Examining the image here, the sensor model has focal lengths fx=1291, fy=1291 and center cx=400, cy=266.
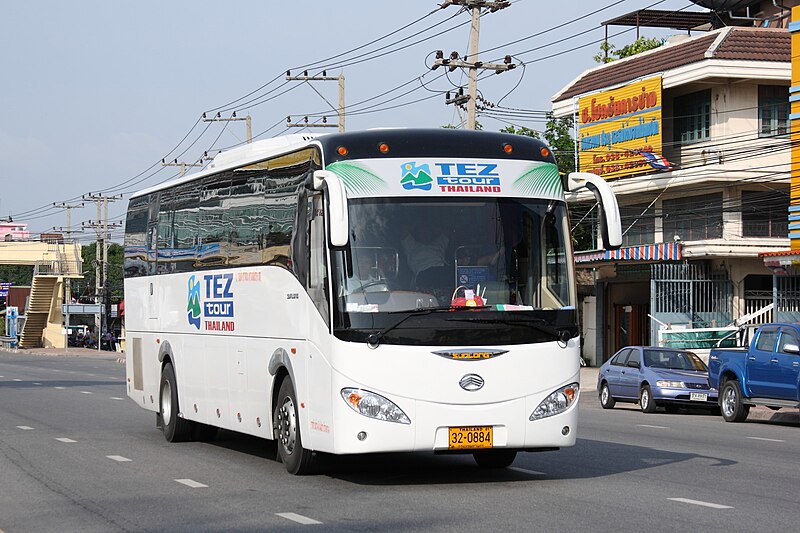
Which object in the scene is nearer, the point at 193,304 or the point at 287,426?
the point at 287,426

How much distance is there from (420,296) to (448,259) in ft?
1.48

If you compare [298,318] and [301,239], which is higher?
[301,239]

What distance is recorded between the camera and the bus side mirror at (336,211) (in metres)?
11.2

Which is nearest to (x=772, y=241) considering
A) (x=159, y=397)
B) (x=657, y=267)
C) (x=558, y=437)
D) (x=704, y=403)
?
(x=657, y=267)

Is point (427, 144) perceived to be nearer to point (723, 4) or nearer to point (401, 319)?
point (401, 319)

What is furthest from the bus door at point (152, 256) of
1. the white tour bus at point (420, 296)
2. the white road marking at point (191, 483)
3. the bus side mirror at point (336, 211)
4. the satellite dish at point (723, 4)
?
the satellite dish at point (723, 4)

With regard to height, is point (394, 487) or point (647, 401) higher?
point (394, 487)

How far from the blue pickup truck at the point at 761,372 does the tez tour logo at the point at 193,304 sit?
35.3 feet

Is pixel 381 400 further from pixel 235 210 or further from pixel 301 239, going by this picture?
pixel 235 210

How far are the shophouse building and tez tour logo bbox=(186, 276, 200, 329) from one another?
24443mm

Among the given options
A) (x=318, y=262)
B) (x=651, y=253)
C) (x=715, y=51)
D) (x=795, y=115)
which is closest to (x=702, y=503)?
(x=318, y=262)

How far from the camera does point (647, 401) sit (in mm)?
27297

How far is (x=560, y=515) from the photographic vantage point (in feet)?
33.7

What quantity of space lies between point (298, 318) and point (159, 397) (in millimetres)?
6080
